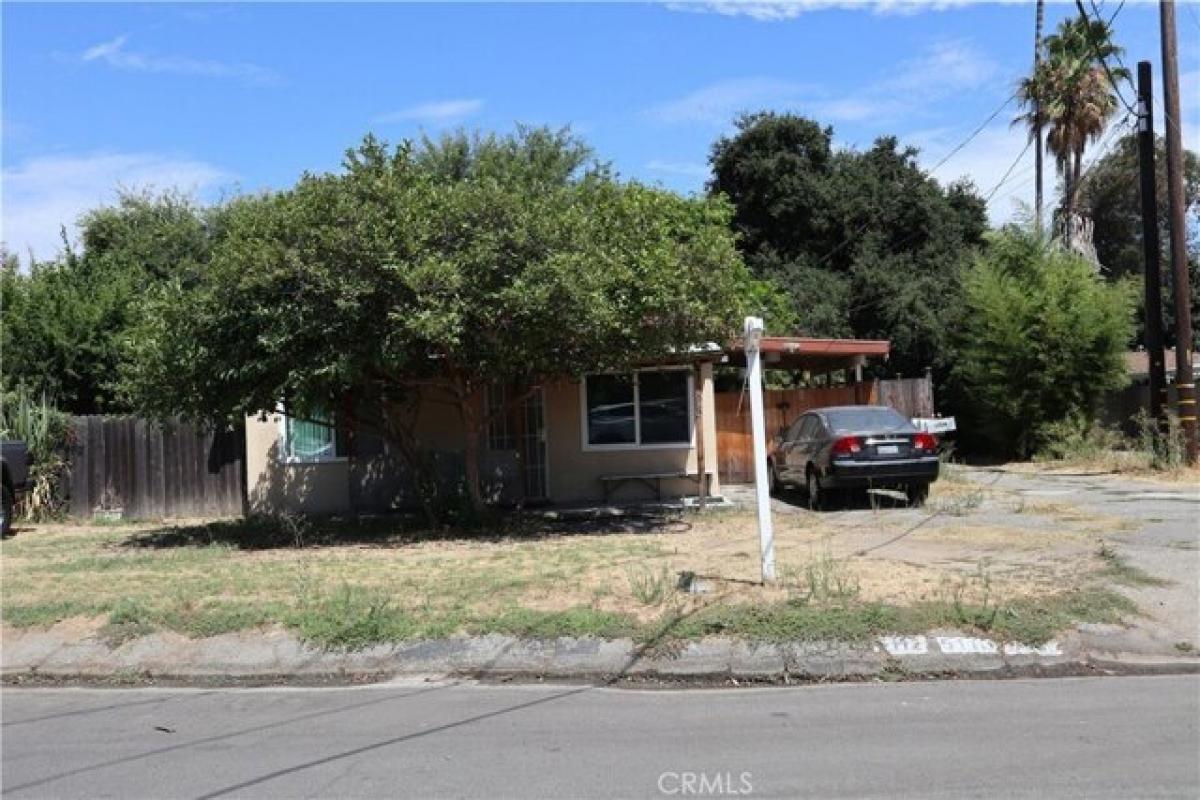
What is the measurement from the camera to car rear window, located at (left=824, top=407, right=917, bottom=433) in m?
14.8

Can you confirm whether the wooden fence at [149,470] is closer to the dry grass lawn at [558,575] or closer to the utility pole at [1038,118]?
the dry grass lawn at [558,575]

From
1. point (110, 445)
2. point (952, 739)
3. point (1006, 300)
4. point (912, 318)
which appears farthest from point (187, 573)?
point (912, 318)

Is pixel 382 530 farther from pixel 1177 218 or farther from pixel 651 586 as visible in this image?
pixel 1177 218

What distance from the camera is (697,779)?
510cm

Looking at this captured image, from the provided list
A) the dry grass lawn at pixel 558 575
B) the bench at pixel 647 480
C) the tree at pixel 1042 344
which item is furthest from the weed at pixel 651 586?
the tree at pixel 1042 344

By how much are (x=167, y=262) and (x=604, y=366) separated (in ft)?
67.6

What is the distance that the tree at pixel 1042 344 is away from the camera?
76.1 feet

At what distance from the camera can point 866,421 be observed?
49.4 feet

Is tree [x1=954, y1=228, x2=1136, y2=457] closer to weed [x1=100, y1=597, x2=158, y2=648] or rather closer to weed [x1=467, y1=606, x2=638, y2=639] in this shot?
weed [x1=467, y1=606, x2=638, y2=639]

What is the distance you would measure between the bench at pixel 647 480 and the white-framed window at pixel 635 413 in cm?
48

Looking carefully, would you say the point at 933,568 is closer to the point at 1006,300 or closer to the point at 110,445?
the point at 110,445

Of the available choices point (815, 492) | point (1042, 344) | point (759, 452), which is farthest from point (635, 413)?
point (1042, 344)

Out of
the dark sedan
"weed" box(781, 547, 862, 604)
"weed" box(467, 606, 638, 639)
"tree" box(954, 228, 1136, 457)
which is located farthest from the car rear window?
"tree" box(954, 228, 1136, 457)

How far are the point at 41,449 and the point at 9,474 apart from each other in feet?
4.81
